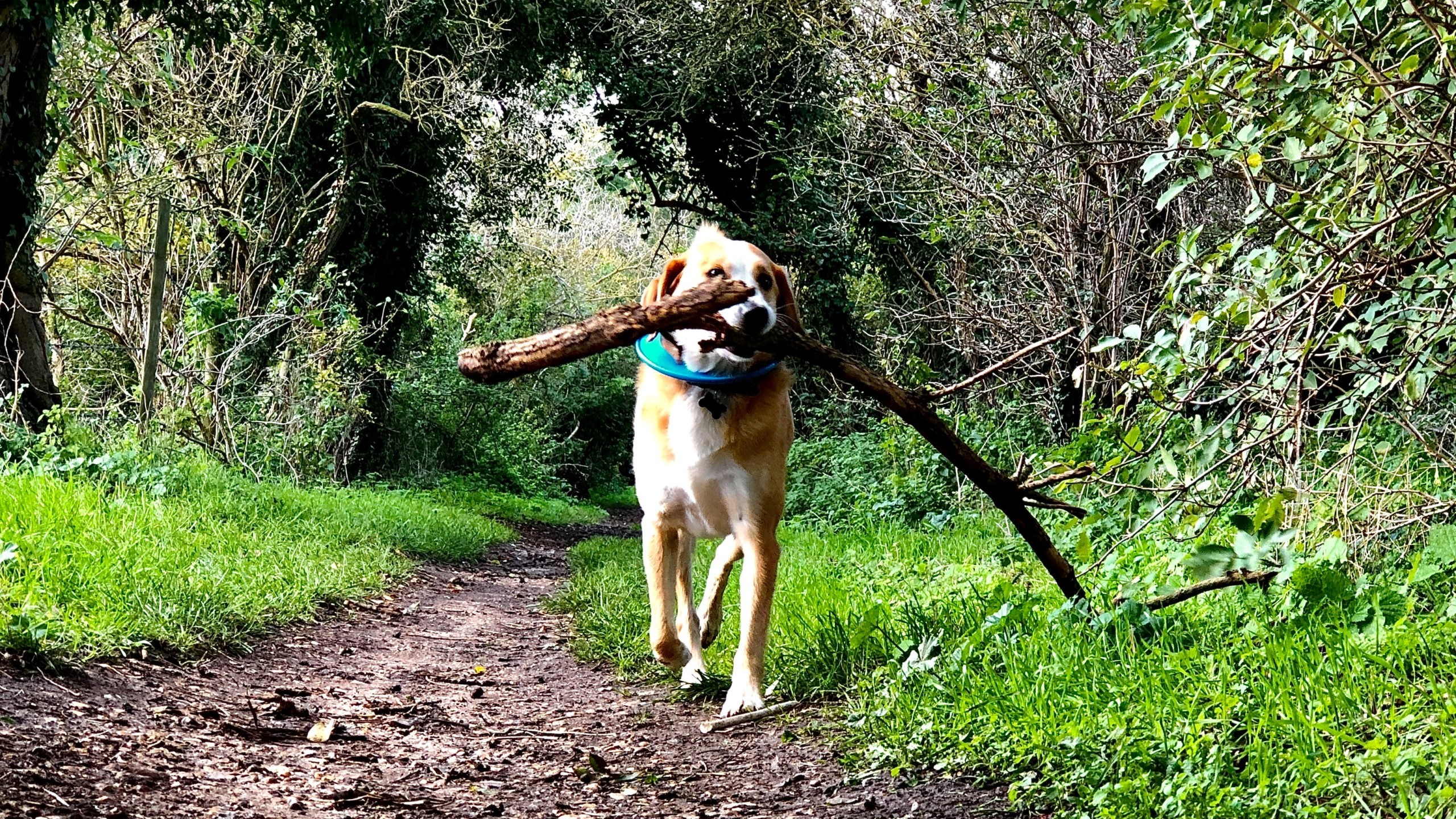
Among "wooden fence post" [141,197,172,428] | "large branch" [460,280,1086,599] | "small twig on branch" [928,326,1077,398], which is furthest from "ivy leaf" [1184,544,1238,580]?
"wooden fence post" [141,197,172,428]

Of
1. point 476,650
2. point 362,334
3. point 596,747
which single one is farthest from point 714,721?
point 362,334

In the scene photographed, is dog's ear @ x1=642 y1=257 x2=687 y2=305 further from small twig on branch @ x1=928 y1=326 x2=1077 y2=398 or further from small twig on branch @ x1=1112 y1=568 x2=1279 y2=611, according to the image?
small twig on branch @ x1=1112 y1=568 x2=1279 y2=611

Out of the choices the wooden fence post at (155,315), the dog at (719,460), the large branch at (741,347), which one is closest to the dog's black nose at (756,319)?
the large branch at (741,347)

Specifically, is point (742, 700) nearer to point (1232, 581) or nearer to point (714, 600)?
point (714, 600)

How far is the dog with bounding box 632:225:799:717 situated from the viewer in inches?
178

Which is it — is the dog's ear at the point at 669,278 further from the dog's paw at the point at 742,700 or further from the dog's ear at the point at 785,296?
the dog's paw at the point at 742,700

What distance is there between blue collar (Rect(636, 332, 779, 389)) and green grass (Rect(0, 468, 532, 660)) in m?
2.47

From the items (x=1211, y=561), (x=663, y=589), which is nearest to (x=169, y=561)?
(x=663, y=589)

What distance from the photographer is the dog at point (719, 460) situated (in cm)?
453

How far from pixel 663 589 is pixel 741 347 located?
61.6 inches

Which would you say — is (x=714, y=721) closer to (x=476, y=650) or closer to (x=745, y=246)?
(x=745, y=246)

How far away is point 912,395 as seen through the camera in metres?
3.64

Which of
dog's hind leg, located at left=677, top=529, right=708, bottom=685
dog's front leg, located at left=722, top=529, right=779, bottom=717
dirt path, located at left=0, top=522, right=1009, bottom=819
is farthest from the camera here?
dog's hind leg, located at left=677, top=529, right=708, bottom=685

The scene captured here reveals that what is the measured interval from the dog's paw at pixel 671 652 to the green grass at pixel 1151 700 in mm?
255
